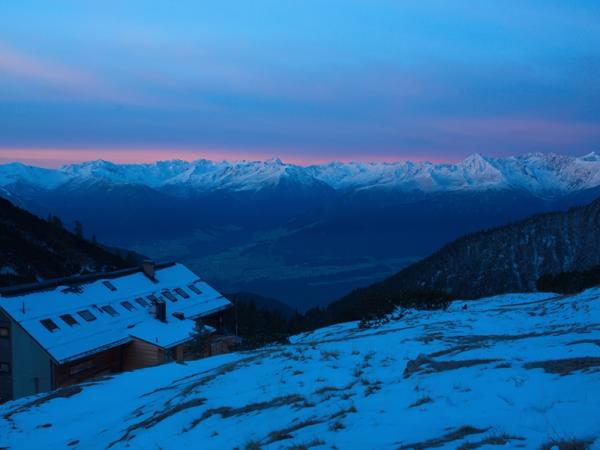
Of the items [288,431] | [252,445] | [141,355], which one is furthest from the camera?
[141,355]

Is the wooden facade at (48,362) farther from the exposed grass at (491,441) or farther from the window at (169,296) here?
the exposed grass at (491,441)

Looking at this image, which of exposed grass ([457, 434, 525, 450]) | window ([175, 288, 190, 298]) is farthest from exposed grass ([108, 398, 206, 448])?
window ([175, 288, 190, 298])

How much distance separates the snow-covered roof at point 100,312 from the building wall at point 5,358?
4.99ft

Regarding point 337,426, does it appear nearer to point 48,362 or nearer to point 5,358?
point 48,362

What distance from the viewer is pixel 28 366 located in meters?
31.1

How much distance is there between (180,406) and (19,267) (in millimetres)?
58864

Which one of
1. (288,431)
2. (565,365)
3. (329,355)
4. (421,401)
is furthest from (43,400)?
(565,365)

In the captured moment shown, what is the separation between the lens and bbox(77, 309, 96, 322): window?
112 feet

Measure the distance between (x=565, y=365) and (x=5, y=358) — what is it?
32.8 m

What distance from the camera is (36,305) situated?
32625 millimetres

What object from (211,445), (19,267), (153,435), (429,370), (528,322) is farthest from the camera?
(19,267)

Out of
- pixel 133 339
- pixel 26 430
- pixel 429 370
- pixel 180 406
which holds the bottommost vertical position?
pixel 133 339

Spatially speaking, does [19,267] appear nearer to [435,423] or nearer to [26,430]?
[26,430]

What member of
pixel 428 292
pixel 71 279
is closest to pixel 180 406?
pixel 71 279
